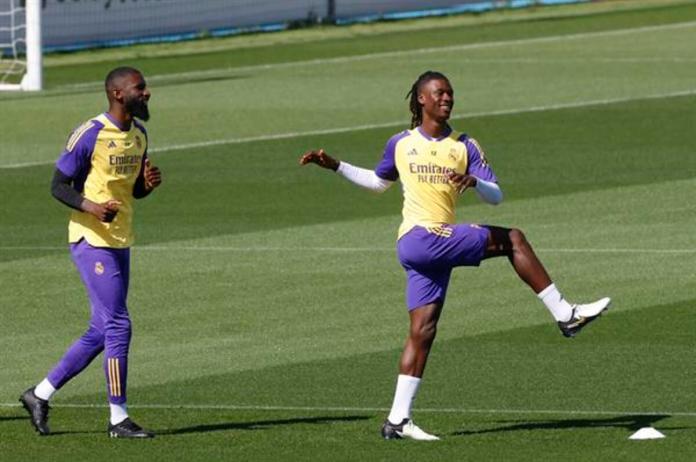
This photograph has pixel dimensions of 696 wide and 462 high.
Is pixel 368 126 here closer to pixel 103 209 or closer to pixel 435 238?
pixel 435 238

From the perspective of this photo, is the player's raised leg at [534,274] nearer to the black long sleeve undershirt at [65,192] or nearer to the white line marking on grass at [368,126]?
the black long sleeve undershirt at [65,192]

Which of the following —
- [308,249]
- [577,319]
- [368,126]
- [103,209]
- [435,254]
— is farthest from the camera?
[368,126]

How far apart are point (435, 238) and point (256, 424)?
1788 mm

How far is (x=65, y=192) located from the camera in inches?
512

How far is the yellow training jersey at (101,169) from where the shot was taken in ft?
43.0

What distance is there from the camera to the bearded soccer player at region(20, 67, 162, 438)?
13078mm

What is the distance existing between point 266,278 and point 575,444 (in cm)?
761

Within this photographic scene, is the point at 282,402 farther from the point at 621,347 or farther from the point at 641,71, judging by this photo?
the point at 641,71

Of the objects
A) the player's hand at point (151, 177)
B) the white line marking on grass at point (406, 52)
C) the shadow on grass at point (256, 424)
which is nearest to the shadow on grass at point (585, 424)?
the shadow on grass at point (256, 424)

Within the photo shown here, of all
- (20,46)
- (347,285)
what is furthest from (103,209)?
(20,46)

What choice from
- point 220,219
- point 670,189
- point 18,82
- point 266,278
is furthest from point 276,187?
point 18,82

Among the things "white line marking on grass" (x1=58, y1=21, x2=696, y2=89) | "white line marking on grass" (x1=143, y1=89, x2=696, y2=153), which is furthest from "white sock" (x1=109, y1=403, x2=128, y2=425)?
"white line marking on grass" (x1=58, y1=21, x2=696, y2=89)

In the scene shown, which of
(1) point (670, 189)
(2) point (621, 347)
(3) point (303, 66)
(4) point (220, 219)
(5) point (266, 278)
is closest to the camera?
(2) point (621, 347)

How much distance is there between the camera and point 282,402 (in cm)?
1459
